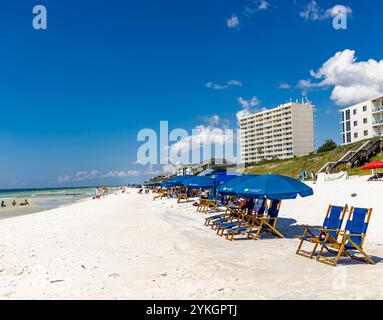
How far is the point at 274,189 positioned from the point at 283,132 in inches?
3995

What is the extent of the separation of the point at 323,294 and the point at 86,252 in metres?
5.48

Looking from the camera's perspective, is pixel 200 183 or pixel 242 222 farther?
pixel 200 183

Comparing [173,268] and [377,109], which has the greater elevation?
[377,109]

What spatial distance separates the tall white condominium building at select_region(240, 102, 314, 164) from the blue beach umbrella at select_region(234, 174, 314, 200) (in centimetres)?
9733

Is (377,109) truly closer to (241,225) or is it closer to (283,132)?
(241,225)

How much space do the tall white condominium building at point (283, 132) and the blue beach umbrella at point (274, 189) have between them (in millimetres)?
97326

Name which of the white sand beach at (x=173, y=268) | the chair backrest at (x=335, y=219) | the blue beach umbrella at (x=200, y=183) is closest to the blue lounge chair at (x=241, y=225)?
the white sand beach at (x=173, y=268)

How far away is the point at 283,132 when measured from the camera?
10469 cm

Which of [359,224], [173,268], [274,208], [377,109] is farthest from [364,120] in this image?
[173,268]

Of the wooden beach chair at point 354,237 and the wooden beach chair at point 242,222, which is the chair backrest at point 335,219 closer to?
the wooden beach chair at point 354,237

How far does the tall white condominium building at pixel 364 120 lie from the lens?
51.8m

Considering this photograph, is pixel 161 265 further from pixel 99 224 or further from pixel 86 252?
pixel 99 224

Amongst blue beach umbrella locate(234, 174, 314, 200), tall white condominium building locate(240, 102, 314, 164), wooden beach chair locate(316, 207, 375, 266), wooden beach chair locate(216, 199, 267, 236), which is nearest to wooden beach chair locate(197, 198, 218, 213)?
wooden beach chair locate(216, 199, 267, 236)
